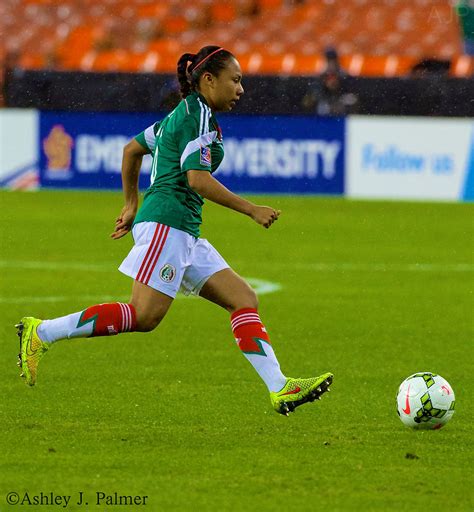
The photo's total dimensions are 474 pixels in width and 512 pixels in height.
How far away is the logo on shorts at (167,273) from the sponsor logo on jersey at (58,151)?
15.0 meters

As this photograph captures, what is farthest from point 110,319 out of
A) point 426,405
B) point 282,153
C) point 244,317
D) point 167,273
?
point 282,153

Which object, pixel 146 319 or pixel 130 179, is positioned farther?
pixel 130 179

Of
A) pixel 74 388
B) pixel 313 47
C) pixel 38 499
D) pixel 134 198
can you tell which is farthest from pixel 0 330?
pixel 313 47

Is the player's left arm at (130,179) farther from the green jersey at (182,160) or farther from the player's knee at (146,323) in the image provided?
the player's knee at (146,323)

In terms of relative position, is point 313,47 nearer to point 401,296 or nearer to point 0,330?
point 401,296

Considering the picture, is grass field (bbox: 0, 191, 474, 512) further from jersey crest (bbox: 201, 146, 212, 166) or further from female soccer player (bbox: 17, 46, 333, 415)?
jersey crest (bbox: 201, 146, 212, 166)

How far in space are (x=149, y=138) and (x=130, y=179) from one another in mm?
308

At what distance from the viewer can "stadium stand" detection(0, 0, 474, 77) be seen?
84.9ft

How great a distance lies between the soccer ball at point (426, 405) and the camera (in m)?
6.52

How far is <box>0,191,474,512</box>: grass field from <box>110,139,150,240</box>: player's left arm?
953 mm

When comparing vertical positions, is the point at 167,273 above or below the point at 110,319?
above

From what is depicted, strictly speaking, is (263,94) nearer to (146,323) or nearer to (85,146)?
(85,146)

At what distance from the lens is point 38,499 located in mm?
5090

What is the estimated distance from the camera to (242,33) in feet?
90.6
